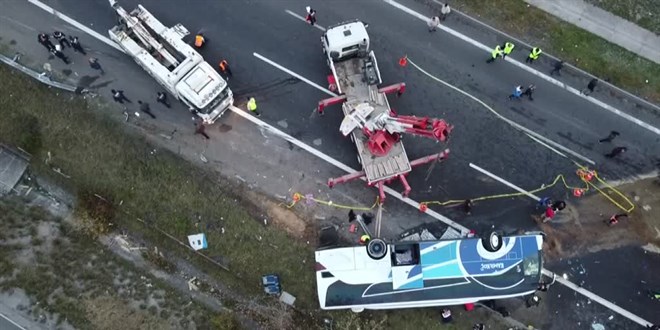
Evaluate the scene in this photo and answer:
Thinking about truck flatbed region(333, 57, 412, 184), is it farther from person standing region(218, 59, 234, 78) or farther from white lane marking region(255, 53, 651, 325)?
person standing region(218, 59, 234, 78)

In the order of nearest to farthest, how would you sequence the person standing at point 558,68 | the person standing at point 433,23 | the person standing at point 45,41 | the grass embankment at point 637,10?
the person standing at point 45,41 < the person standing at point 558,68 < the person standing at point 433,23 < the grass embankment at point 637,10

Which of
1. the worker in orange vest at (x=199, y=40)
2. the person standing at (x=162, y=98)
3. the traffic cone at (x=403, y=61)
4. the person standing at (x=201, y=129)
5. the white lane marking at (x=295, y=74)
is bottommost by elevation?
the person standing at (x=201, y=129)

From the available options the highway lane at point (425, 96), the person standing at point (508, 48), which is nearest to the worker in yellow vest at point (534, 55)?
the highway lane at point (425, 96)

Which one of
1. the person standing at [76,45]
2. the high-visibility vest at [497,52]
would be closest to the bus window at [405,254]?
the high-visibility vest at [497,52]

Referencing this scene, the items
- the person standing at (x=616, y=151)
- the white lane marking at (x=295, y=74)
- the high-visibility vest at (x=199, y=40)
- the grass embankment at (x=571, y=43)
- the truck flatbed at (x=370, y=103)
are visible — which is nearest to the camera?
the truck flatbed at (x=370, y=103)

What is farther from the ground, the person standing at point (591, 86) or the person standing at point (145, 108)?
the person standing at point (591, 86)

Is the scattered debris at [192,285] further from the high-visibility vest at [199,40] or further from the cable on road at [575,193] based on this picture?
the high-visibility vest at [199,40]

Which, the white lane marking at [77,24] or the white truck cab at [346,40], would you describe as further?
the white lane marking at [77,24]
